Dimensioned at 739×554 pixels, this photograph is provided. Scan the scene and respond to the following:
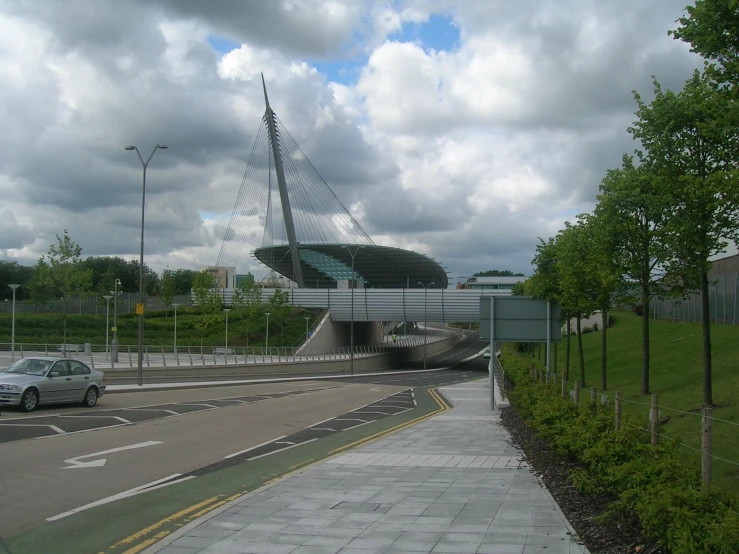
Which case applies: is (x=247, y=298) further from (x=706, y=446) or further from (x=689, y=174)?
(x=706, y=446)

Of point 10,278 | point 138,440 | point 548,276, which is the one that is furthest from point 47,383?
point 10,278

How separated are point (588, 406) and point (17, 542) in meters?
8.17

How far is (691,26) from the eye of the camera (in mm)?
10789

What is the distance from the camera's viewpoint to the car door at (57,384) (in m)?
19.2

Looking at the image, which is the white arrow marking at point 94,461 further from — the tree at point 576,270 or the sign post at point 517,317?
the tree at point 576,270

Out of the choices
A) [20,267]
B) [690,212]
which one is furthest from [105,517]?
[20,267]

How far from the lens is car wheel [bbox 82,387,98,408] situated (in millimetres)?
20917

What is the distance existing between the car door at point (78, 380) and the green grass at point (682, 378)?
15374 millimetres

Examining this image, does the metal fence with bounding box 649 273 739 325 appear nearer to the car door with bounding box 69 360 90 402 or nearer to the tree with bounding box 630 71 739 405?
the tree with bounding box 630 71 739 405

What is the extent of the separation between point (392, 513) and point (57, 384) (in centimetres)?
1475

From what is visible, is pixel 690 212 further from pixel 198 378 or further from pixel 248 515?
pixel 198 378

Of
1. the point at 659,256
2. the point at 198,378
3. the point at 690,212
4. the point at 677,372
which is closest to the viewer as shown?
the point at 690,212

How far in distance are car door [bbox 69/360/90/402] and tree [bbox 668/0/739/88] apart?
17.9 meters

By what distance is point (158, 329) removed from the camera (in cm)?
→ 6744
